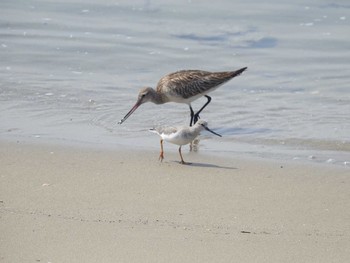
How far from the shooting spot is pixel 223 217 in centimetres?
640

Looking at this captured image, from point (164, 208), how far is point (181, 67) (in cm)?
683

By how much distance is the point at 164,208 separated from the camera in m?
6.58

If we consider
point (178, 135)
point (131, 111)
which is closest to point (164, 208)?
point (178, 135)

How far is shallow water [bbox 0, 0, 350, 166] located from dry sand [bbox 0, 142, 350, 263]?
2.60 feet

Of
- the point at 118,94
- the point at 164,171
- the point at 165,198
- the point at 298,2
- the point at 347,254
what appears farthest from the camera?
the point at 298,2

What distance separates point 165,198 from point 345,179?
1.81m

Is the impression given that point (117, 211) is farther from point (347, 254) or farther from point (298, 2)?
point (298, 2)

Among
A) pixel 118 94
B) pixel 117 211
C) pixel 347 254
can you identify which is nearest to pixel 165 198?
pixel 117 211

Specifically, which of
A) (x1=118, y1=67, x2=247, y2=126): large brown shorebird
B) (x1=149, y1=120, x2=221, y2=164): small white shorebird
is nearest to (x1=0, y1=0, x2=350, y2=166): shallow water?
(x1=118, y1=67, x2=247, y2=126): large brown shorebird

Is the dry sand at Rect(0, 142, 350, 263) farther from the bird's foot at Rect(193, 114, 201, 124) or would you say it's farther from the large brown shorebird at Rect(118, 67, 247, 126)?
the large brown shorebird at Rect(118, 67, 247, 126)

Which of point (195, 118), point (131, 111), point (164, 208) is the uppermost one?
point (164, 208)

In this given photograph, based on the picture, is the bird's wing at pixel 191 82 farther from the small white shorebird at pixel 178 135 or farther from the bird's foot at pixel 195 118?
the small white shorebird at pixel 178 135

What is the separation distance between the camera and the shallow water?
31.0 ft

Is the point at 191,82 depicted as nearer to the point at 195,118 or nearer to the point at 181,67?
the point at 195,118
